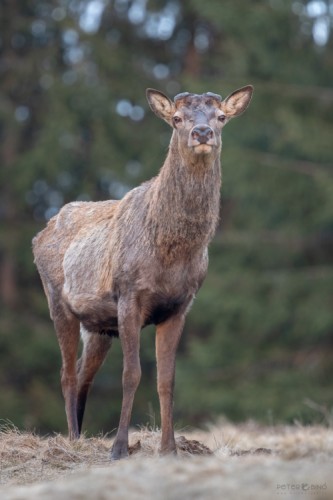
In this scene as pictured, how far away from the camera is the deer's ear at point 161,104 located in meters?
10.9

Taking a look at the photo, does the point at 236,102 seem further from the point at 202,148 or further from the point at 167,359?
the point at 167,359

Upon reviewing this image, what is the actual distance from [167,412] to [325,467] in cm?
329

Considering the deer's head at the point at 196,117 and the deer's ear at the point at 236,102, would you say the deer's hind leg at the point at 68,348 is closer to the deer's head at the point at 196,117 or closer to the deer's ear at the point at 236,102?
the deer's head at the point at 196,117

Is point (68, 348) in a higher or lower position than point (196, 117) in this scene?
lower

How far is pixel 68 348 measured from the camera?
11.9 metres

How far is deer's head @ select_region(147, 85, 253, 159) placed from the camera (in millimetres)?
10000

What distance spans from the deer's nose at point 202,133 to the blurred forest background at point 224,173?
15.3 m

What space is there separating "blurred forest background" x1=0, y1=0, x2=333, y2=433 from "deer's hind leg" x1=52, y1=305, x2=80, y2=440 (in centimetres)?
1308

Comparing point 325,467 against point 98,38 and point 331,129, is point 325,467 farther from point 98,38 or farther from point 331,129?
point 98,38

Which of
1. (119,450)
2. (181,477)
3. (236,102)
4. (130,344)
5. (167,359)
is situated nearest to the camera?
(181,477)

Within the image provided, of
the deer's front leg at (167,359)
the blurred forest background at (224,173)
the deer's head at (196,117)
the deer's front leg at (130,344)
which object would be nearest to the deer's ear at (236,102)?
the deer's head at (196,117)

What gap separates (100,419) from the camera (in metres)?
30.8

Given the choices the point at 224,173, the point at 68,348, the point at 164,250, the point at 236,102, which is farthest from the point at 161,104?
the point at 224,173

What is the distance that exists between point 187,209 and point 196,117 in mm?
741
